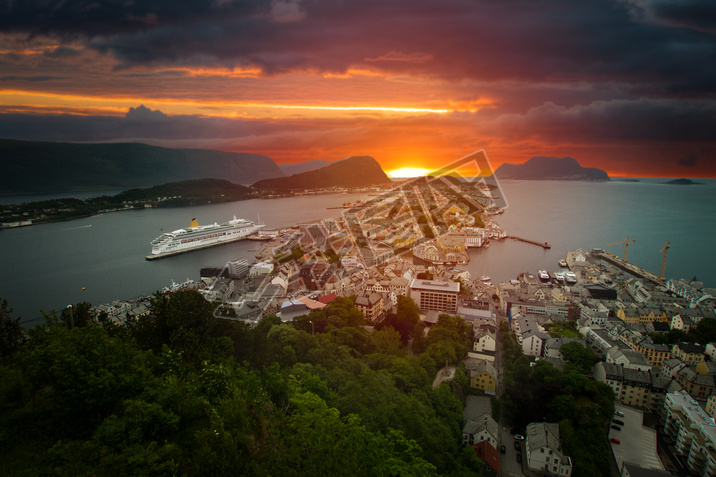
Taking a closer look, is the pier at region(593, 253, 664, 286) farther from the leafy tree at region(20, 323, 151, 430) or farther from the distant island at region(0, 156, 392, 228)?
the distant island at region(0, 156, 392, 228)

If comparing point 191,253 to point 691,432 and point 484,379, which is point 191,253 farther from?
point 691,432

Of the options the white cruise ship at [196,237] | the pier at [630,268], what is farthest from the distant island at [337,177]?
the pier at [630,268]

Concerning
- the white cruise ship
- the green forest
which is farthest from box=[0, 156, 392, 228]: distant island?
the green forest

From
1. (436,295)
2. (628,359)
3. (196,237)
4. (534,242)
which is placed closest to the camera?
(628,359)

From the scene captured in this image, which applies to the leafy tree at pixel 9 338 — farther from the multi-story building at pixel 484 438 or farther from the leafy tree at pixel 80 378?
the multi-story building at pixel 484 438

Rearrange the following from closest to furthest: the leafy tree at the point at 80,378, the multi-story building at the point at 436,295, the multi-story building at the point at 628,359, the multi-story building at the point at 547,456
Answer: the leafy tree at the point at 80,378, the multi-story building at the point at 547,456, the multi-story building at the point at 628,359, the multi-story building at the point at 436,295

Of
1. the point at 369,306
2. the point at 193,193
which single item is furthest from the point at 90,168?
the point at 369,306
